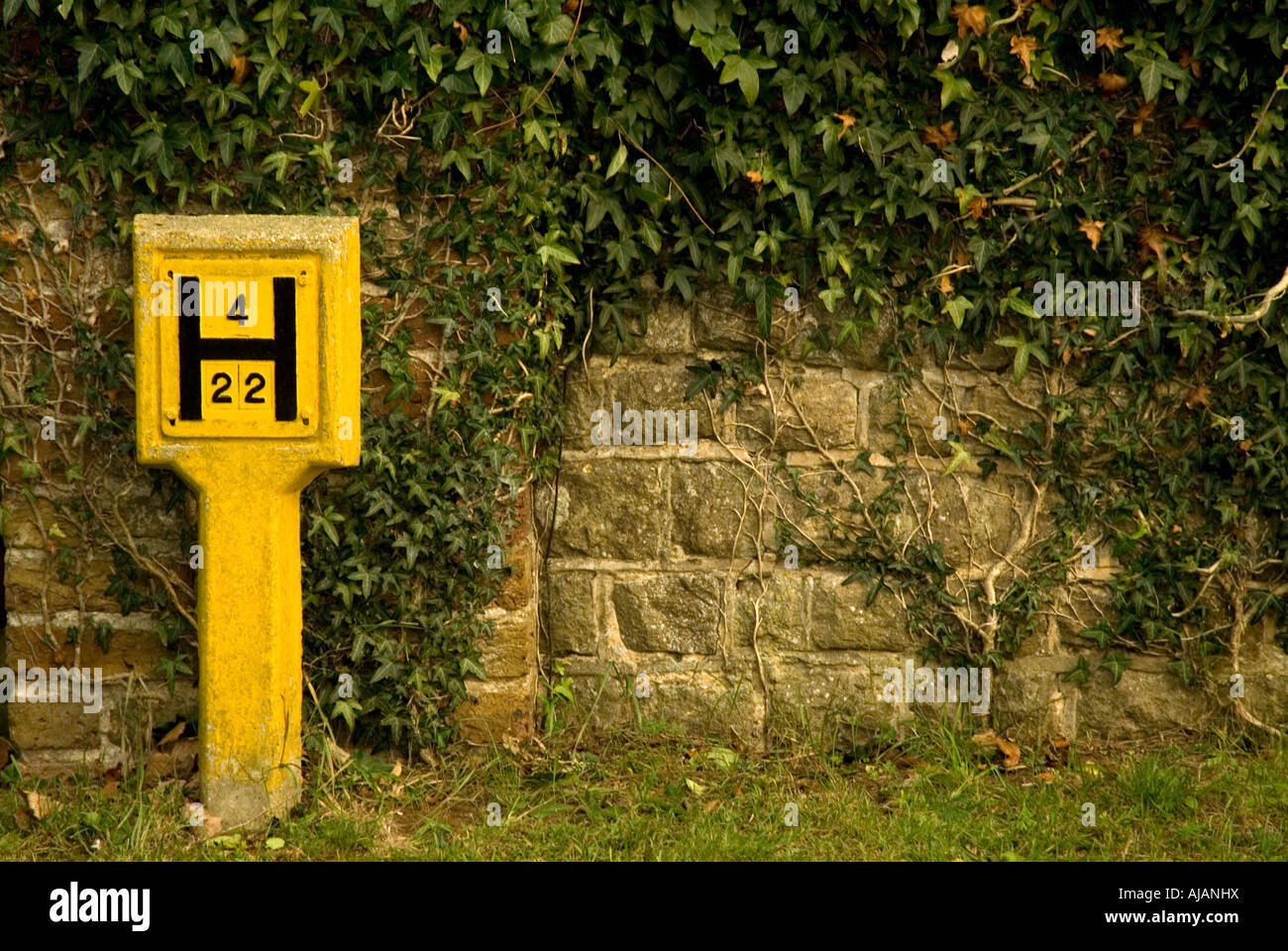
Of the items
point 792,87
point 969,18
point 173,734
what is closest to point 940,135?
point 969,18

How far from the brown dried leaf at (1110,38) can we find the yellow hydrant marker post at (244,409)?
7.73 feet

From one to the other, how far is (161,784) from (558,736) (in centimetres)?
124

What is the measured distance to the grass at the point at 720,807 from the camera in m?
3.51

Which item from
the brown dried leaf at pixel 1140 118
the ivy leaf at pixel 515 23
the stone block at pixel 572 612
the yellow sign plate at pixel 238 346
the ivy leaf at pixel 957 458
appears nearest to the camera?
the yellow sign plate at pixel 238 346

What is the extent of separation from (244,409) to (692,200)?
157 centimetres

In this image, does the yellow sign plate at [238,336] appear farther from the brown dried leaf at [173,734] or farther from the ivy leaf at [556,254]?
the brown dried leaf at [173,734]

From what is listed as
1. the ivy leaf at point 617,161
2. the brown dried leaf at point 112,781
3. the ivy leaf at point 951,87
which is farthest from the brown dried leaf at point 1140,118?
the brown dried leaf at point 112,781

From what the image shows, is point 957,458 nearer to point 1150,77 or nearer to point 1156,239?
point 1156,239

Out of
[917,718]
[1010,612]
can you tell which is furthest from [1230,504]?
[917,718]

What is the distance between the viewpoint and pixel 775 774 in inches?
160

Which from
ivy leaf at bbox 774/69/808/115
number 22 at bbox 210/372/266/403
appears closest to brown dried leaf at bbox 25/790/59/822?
number 22 at bbox 210/372/266/403

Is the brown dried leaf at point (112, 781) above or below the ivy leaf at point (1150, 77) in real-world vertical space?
below

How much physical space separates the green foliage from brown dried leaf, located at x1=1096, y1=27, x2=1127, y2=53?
1.1 inches

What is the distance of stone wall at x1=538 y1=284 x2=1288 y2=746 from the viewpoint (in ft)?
14.1
